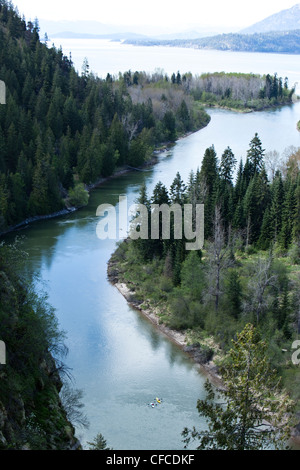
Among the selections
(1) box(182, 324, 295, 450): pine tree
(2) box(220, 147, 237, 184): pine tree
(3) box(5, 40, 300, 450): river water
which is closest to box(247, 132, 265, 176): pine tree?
(2) box(220, 147, 237, 184): pine tree

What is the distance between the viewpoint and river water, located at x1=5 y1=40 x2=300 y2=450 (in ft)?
81.8

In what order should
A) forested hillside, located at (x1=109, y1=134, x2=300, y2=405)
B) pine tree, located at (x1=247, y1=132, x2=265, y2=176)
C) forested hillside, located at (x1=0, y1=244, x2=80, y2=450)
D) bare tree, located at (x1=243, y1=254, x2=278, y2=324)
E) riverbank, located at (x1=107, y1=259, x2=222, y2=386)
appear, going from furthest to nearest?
pine tree, located at (x1=247, y1=132, x2=265, y2=176) → forested hillside, located at (x1=109, y1=134, x2=300, y2=405) → bare tree, located at (x1=243, y1=254, x2=278, y2=324) → riverbank, located at (x1=107, y1=259, x2=222, y2=386) → forested hillside, located at (x1=0, y1=244, x2=80, y2=450)

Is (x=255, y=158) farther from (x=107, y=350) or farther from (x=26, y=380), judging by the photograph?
(x=26, y=380)

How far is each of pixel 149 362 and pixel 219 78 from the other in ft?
384

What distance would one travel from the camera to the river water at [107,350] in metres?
24.9

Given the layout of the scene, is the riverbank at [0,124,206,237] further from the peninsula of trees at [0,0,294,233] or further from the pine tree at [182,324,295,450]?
the pine tree at [182,324,295,450]

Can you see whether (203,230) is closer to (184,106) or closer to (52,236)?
(52,236)

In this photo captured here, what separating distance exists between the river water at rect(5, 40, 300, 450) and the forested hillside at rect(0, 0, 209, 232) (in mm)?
3891

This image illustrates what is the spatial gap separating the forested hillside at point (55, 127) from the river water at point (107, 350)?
389 cm

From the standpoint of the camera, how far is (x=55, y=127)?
6862 centimetres

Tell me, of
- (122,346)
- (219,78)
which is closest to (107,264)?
(122,346)

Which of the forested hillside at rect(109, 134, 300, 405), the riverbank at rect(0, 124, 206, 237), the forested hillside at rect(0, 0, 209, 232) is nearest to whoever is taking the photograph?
the forested hillside at rect(109, 134, 300, 405)

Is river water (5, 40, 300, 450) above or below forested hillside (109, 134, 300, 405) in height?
below

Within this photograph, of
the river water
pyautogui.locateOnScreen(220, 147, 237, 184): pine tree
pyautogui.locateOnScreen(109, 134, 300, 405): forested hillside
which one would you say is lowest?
the river water
